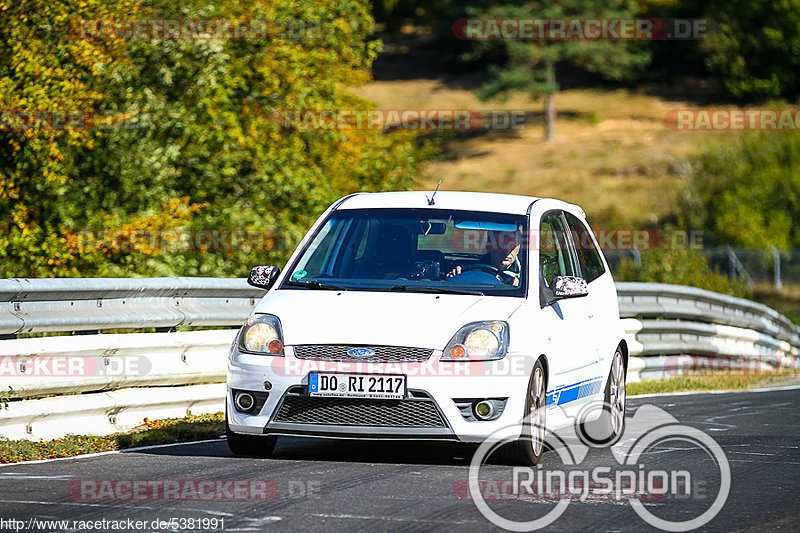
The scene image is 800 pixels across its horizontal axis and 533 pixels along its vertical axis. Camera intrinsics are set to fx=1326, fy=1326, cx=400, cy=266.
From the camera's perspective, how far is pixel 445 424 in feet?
26.6

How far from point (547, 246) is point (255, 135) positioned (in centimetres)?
1074

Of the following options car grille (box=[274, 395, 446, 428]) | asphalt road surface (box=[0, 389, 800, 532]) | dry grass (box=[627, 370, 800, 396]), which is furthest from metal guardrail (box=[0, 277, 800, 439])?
dry grass (box=[627, 370, 800, 396])

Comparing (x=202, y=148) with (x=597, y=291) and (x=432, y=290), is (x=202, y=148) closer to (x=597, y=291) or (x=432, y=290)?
(x=597, y=291)

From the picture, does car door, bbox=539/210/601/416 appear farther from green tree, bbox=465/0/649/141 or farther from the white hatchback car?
green tree, bbox=465/0/649/141

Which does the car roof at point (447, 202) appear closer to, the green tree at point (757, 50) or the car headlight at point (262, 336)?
the car headlight at point (262, 336)

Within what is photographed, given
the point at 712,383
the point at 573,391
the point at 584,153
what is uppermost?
the point at 573,391

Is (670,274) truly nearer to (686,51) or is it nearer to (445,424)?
(445,424)

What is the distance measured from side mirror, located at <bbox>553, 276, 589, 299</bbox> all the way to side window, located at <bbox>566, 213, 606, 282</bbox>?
1295 mm

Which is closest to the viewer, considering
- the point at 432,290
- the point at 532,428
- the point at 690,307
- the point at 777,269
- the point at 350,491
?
the point at 350,491

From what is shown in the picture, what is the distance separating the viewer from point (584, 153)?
247 ft

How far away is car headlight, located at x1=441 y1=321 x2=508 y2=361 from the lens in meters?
8.17

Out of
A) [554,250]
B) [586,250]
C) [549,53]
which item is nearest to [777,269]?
[586,250]

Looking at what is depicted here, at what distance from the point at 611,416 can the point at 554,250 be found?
1.40 m

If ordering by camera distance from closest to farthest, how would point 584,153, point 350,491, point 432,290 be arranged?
point 350,491
point 432,290
point 584,153
